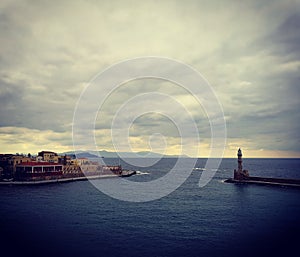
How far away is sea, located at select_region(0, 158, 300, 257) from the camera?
4122cm

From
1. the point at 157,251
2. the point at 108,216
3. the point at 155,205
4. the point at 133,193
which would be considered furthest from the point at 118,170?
the point at 157,251

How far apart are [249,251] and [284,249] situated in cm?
598

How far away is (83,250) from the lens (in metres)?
40.4

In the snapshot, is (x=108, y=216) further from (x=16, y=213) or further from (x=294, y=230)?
(x=294, y=230)

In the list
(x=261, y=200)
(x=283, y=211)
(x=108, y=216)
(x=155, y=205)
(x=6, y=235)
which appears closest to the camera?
(x=6, y=235)

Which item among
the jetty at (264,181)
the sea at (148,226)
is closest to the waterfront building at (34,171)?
the sea at (148,226)

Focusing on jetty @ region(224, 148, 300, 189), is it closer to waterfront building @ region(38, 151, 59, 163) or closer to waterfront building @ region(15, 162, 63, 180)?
waterfront building @ region(15, 162, 63, 180)

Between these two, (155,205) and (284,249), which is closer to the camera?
(284,249)

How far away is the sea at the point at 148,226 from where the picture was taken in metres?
41.2

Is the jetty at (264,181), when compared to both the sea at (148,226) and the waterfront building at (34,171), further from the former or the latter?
the waterfront building at (34,171)

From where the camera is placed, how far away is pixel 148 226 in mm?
54031

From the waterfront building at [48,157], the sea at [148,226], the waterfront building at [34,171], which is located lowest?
the sea at [148,226]

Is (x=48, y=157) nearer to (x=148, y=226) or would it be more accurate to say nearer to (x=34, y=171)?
(x=34, y=171)

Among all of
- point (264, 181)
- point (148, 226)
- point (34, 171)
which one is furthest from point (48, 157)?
point (264, 181)
